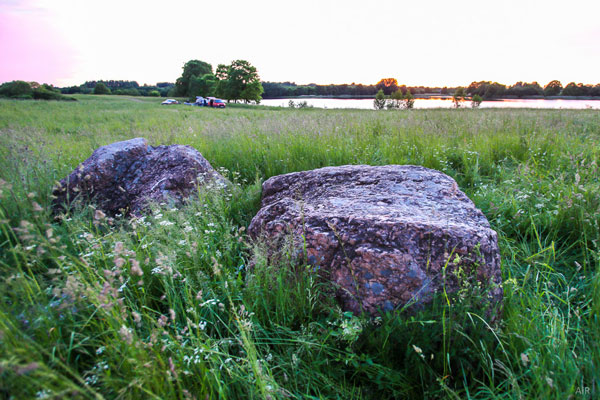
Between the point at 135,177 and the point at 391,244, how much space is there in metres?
4.03

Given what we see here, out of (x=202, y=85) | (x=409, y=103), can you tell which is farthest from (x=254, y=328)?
(x=202, y=85)

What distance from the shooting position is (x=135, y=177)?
4352mm

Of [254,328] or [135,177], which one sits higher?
[135,177]

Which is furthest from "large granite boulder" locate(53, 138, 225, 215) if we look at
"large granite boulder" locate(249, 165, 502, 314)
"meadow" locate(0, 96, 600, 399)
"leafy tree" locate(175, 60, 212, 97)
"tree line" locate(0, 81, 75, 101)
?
"leafy tree" locate(175, 60, 212, 97)

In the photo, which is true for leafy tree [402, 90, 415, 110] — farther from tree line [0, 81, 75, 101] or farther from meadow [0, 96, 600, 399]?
A: tree line [0, 81, 75, 101]

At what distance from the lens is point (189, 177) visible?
417cm

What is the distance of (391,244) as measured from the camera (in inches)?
78.2

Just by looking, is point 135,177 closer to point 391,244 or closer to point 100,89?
point 391,244

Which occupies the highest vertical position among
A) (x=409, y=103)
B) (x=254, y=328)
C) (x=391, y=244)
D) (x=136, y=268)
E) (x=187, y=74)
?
(x=187, y=74)

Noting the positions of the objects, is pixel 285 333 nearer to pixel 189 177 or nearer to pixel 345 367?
pixel 345 367

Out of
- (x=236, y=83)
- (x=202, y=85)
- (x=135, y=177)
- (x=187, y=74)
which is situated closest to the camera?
(x=135, y=177)

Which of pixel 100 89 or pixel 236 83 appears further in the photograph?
pixel 100 89

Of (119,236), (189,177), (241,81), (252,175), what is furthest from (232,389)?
(241,81)

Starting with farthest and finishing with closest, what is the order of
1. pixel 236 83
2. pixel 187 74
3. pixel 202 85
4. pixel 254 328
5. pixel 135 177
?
pixel 187 74 < pixel 202 85 < pixel 236 83 < pixel 135 177 < pixel 254 328
